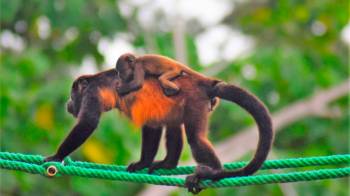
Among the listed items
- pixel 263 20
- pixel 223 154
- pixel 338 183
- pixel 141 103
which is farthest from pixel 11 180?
pixel 141 103

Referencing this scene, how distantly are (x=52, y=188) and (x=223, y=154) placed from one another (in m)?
2.44

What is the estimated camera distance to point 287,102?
54.2 ft

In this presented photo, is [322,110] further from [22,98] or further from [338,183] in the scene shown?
[22,98]

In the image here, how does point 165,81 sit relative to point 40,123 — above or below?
above

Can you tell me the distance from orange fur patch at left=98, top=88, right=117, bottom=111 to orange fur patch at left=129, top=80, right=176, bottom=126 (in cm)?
19

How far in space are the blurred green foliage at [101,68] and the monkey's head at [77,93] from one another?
4979 mm

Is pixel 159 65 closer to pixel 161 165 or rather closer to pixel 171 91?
pixel 171 91

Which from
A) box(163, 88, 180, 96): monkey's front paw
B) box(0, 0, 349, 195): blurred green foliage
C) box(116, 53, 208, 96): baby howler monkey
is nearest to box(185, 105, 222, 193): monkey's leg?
box(163, 88, 180, 96): monkey's front paw

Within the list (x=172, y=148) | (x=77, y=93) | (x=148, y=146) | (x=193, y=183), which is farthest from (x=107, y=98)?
(x=193, y=183)

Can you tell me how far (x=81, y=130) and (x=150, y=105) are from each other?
0.46 metres

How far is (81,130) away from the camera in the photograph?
6.77 meters

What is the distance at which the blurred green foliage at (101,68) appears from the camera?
45.2ft

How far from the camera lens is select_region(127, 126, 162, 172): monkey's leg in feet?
23.3

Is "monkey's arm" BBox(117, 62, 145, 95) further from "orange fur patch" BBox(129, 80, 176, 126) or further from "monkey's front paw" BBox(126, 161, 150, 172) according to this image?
"monkey's front paw" BBox(126, 161, 150, 172)
